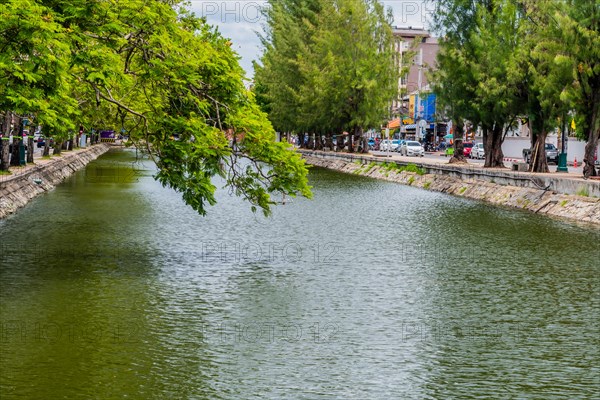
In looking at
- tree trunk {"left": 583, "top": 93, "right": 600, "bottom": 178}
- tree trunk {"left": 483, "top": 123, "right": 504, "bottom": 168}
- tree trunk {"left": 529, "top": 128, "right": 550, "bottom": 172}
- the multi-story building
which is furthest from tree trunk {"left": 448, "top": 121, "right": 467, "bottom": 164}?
the multi-story building

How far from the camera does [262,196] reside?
2514 centimetres

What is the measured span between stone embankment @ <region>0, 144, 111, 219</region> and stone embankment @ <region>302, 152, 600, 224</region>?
2064 centimetres

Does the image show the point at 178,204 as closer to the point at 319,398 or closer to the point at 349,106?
the point at 319,398

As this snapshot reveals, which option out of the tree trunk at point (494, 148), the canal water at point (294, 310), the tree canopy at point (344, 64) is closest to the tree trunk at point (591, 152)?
the canal water at point (294, 310)

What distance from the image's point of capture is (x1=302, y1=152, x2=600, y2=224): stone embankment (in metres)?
39.0

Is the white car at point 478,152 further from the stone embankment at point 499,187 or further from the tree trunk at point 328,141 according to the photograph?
the stone embankment at point 499,187

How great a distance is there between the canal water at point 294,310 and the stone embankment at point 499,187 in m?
4.94

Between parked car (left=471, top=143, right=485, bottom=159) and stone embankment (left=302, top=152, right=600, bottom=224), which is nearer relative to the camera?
stone embankment (left=302, top=152, right=600, bottom=224)

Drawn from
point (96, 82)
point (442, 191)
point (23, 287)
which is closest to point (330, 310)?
point (23, 287)

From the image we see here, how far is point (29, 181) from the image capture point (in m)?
45.4

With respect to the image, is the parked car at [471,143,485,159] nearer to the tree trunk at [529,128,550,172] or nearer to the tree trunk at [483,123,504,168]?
the tree trunk at [483,123,504,168]

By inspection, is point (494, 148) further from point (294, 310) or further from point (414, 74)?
point (414, 74)

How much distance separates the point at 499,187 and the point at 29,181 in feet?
72.0

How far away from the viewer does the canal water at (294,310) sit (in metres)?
13.5
